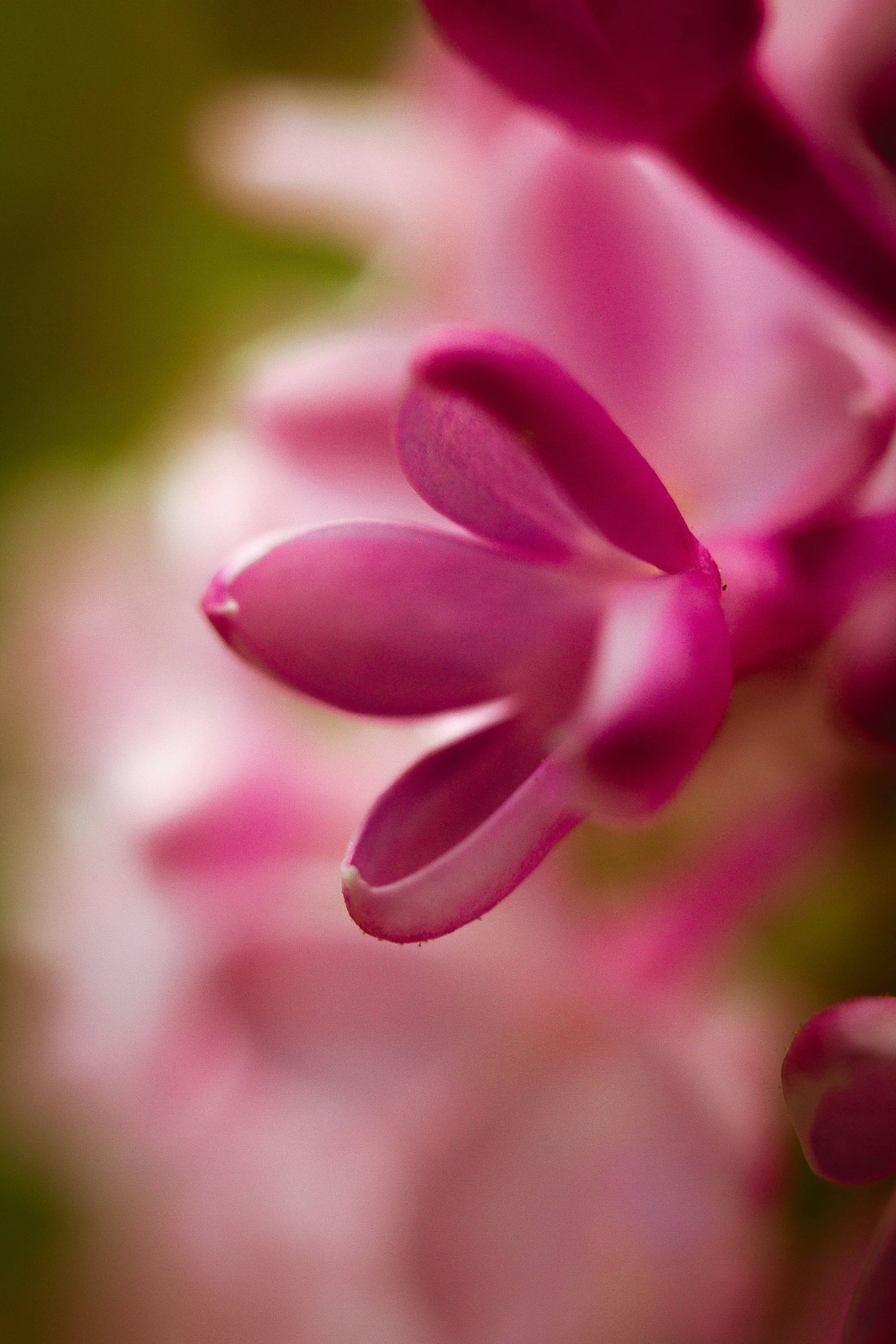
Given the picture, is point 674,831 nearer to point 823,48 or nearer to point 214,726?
point 214,726

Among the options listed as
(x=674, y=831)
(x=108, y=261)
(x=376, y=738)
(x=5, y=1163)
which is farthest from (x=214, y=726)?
(x=108, y=261)

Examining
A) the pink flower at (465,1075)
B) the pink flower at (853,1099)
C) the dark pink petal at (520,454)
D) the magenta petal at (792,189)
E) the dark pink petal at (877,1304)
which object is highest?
the magenta petal at (792,189)

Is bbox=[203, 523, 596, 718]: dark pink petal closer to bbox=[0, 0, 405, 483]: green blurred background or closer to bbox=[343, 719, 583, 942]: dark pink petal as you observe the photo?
bbox=[343, 719, 583, 942]: dark pink petal

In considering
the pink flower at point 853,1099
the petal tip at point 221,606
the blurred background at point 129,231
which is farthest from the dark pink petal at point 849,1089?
the blurred background at point 129,231

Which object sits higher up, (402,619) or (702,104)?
(702,104)

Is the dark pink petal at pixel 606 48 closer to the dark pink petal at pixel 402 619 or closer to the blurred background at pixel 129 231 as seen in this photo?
the dark pink petal at pixel 402 619

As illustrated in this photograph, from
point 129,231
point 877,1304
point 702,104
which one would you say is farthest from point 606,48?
point 129,231

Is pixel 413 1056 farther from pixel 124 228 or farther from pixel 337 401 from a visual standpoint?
pixel 124 228
